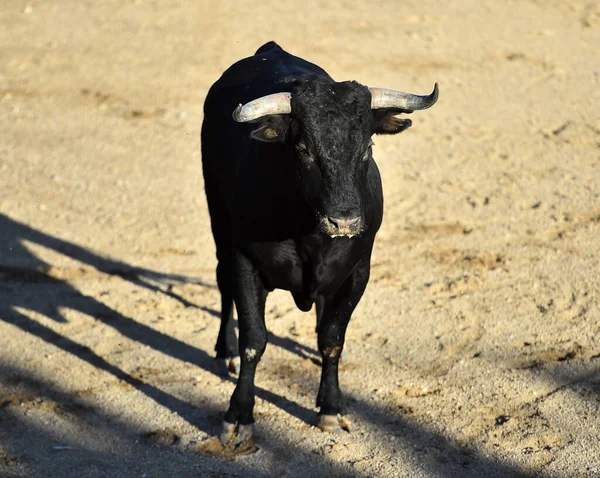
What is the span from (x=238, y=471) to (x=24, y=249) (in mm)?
3954

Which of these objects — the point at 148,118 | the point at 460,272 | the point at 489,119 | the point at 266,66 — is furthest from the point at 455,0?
the point at 266,66

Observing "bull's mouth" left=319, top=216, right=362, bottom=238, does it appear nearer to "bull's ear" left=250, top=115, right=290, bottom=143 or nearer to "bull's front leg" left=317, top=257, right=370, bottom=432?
"bull's ear" left=250, top=115, right=290, bottom=143

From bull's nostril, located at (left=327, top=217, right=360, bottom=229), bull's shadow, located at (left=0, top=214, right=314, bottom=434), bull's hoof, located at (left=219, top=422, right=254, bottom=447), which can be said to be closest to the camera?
bull's nostril, located at (left=327, top=217, right=360, bottom=229)

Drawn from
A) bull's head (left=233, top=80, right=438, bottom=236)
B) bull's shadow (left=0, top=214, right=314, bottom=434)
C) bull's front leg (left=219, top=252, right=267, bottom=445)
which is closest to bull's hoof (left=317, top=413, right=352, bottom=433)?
bull's shadow (left=0, top=214, right=314, bottom=434)

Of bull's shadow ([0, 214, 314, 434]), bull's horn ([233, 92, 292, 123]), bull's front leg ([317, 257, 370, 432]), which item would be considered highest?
bull's horn ([233, 92, 292, 123])

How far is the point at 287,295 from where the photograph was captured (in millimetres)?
7859

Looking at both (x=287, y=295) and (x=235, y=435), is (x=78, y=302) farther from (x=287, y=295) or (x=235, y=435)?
(x=235, y=435)

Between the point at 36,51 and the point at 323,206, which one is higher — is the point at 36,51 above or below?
below

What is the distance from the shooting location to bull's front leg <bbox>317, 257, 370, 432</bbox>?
5.97 metres

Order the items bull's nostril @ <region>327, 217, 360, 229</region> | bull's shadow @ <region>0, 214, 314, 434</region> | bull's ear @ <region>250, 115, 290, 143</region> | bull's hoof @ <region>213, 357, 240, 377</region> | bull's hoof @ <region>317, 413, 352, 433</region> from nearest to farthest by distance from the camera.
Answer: bull's nostril @ <region>327, 217, 360, 229</region> → bull's ear @ <region>250, 115, 290, 143</region> → bull's hoof @ <region>317, 413, 352, 433</region> → bull's shadow @ <region>0, 214, 314, 434</region> → bull's hoof @ <region>213, 357, 240, 377</region>

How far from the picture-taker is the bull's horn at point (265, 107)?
5.19 metres

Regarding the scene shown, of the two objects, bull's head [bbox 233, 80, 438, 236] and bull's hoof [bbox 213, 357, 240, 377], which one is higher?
bull's head [bbox 233, 80, 438, 236]

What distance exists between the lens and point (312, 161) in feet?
17.1

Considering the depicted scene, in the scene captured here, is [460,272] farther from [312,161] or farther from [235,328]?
[312,161]
